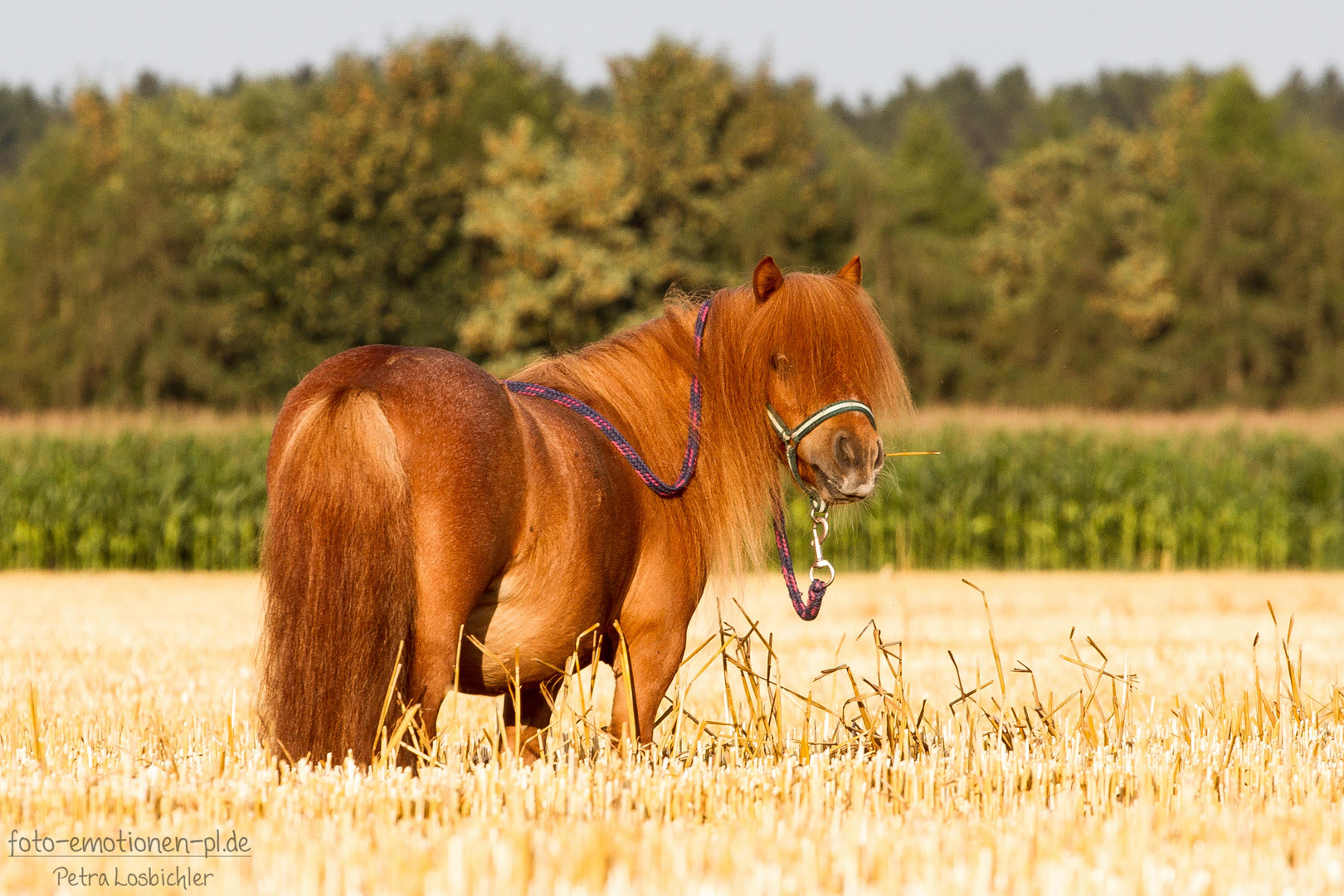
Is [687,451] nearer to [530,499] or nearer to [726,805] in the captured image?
[530,499]

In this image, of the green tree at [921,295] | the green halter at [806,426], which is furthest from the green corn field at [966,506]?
the green tree at [921,295]

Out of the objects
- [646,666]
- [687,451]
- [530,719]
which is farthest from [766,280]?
[530,719]

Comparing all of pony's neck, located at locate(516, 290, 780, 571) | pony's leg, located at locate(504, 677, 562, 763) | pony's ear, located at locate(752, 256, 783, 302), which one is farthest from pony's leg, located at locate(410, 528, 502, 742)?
pony's ear, located at locate(752, 256, 783, 302)

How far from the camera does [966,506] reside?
20.8 meters

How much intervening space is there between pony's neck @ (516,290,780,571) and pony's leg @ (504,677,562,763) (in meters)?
0.80

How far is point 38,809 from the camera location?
3773 millimetres

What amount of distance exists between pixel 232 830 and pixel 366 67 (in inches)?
2475

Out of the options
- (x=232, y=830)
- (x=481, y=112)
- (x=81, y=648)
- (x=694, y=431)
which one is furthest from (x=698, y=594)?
(x=481, y=112)

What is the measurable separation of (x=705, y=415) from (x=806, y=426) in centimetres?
49

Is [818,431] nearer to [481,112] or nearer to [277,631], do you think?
[277,631]

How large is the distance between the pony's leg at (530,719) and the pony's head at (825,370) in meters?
1.27

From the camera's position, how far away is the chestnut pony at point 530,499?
12.9ft

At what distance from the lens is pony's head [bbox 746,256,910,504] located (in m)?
4.71

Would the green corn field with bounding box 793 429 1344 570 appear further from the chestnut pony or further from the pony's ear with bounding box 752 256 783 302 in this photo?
the pony's ear with bounding box 752 256 783 302
